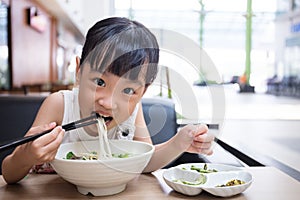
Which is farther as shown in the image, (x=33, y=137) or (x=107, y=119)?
(x=107, y=119)

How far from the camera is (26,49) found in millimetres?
5590

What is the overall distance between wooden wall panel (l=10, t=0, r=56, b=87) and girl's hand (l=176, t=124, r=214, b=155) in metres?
4.40

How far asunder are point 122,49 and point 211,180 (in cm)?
34

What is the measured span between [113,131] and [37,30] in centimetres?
589

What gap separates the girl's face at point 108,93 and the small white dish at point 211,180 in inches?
6.8

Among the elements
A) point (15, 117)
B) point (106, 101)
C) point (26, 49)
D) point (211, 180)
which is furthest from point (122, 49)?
point (26, 49)

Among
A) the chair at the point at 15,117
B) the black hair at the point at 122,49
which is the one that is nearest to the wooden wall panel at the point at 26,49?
the chair at the point at 15,117

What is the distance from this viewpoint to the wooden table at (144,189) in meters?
0.68

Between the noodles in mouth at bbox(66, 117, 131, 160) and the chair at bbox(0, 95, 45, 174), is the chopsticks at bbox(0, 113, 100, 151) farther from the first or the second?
the chair at bbox(0, 95, 45, 174)

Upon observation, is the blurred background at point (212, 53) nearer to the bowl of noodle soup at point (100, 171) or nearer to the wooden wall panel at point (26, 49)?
the wooden wall panel at point (26, 49)

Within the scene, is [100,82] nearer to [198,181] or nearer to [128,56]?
[128,56]

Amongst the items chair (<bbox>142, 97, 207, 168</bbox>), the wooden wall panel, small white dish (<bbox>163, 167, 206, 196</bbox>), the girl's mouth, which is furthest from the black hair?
the wooden wall panel

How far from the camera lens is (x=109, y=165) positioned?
638mm

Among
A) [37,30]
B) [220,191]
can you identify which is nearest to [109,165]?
[220,191]
